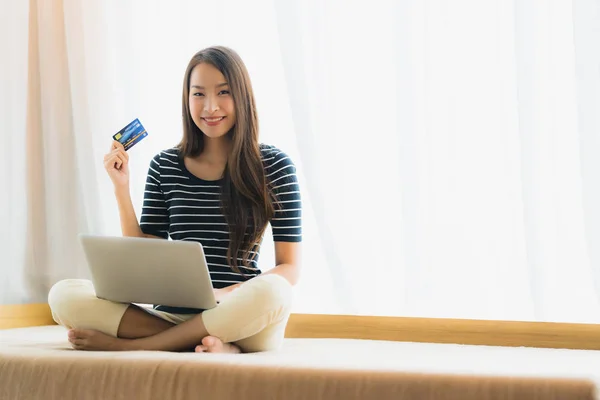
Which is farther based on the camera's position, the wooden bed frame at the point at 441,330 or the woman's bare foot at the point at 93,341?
the wooden bed frame at the point at 441,330

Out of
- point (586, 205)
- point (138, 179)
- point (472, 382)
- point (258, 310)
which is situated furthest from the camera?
point (138, 179)

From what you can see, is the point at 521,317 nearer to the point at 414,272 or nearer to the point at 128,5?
the point at 414,272

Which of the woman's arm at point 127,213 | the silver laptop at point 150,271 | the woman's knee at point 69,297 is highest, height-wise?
the woman's arm at point 127,213

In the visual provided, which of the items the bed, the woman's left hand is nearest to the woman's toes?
the bed

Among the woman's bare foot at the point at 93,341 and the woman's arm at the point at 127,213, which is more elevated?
the woman's arm at the point at 127,213

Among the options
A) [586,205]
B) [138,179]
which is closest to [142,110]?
[138,179]

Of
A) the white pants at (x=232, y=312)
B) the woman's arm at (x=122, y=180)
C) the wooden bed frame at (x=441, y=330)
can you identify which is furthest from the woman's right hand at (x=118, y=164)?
the wooden bed frame at (x=441, y=330)

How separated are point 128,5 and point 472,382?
5.38ft

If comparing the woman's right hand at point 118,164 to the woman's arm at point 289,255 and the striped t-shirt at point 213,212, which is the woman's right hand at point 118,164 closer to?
the striped t-shirt at point 213,212

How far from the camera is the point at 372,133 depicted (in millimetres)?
1977

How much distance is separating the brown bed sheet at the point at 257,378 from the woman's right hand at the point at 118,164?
1.72ft

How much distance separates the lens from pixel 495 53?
1.87 metres

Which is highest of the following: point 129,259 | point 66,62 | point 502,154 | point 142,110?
point 66,62

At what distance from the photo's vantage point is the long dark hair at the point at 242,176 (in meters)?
1.74
